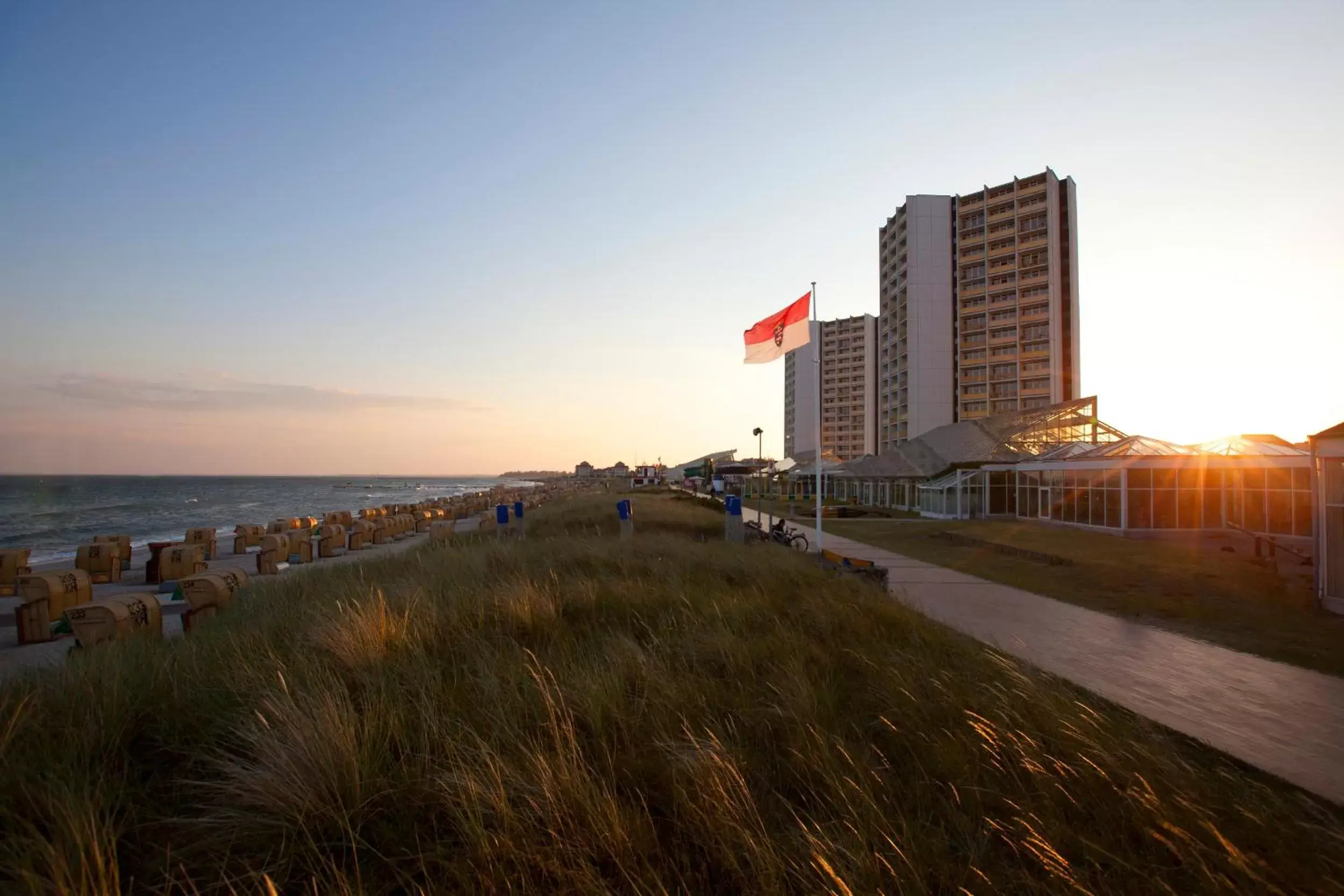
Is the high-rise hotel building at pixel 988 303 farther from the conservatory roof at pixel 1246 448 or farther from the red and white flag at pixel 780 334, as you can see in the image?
the red and white flag at pixel 780 334

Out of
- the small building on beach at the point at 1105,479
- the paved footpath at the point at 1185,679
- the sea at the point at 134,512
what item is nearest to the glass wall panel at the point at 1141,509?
the small building on beach at the point at 1105,479

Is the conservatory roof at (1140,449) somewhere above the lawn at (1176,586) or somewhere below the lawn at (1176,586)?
above

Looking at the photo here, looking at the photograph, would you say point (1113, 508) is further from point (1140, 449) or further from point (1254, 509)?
point (1254, 509)

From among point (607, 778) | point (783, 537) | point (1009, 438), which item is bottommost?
point (607, 778)

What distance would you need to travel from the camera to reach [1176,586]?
1146cm

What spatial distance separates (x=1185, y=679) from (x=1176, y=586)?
6.55 m

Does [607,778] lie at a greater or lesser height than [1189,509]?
lesser

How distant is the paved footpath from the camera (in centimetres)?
462

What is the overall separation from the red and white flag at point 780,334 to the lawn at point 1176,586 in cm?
644

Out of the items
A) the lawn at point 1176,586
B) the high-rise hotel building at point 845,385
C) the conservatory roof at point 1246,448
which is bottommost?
the lawn at point 1176,586

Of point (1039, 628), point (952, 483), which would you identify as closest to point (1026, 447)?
point (952, 483)

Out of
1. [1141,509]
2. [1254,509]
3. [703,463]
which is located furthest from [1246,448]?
[703,463]

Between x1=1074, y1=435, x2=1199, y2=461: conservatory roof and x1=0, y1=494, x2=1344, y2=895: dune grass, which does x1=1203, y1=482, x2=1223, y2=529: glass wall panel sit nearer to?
x1=1074, y1=435, x2=1199, y2=461: conservatory roof

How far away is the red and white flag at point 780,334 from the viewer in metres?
16.7
